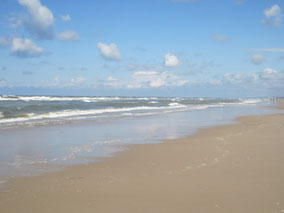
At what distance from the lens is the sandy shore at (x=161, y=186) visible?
3.87 metres

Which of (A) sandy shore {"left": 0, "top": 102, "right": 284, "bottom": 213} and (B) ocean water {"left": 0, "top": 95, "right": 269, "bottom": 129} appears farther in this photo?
(B) ocean water {"left": 0, "top": 95, "right": 269, "bottom": 129}

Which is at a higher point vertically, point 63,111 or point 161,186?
point 63,111

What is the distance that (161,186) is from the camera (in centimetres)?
465

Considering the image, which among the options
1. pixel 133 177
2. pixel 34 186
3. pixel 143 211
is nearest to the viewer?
pixel 143 211

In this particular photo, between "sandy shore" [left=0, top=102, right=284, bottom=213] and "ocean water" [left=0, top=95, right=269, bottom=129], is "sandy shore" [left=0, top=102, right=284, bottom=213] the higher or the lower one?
the lower one

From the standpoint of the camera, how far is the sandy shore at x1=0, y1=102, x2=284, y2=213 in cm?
387

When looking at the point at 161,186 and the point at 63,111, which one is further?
the point at 63,111

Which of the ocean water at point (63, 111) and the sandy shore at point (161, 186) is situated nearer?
the sandy shore at point (161, 186)

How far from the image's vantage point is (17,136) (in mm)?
10555

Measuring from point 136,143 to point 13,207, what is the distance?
558 cm

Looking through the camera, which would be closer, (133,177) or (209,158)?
(133,177)

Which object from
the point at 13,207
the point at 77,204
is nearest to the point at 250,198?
the point at 77,204

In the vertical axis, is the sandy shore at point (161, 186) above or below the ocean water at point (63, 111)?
below

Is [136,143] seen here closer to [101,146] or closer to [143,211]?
[101,146]
